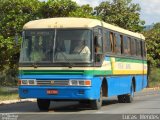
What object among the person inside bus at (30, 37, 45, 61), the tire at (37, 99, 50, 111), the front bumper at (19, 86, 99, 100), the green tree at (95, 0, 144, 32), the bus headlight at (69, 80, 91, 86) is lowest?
the tire at (37, 99, 50, 111)

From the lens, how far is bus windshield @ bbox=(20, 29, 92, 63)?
17.4 metres

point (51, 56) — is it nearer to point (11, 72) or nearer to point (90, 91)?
point (90, 91)

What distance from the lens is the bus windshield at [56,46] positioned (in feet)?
57.0

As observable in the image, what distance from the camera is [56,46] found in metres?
17.6

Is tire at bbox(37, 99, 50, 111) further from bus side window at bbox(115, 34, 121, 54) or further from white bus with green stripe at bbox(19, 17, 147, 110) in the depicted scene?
bus side window at bbox(115, 34, 121, 54)

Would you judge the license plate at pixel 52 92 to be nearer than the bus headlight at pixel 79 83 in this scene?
No

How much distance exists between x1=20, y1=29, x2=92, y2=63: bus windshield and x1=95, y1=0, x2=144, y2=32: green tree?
22333mm

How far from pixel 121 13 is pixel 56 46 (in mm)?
23897

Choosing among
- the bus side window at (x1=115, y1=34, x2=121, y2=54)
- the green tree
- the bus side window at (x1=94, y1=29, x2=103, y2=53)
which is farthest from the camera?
the green tree

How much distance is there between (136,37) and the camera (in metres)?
25.4

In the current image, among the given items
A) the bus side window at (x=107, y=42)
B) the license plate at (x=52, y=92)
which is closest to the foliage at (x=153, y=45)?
the bus side window at (x=107, y=42)

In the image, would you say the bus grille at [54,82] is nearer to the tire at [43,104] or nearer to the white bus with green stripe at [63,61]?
the white bus with green stripe at [63,61]

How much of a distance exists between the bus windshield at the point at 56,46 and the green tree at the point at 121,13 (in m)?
22.3

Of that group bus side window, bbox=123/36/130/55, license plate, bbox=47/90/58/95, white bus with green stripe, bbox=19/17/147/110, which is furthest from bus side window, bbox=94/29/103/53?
bus side window, bbox=123/36/130/55
